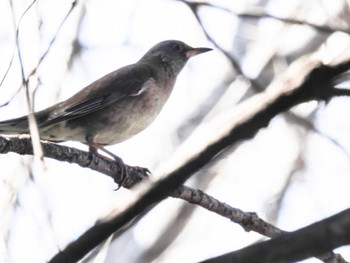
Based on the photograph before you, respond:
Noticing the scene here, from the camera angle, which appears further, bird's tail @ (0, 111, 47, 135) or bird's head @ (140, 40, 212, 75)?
bird's head @ (140, 40, 212, 75)

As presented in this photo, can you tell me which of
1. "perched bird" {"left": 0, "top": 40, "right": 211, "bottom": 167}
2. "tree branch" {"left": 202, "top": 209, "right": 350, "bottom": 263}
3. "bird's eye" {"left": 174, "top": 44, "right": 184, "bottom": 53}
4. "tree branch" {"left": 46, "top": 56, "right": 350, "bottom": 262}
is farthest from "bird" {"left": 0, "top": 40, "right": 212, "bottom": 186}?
"tree branch" {"left": 202, "top": 209, "right": 350, "bottom": 263}

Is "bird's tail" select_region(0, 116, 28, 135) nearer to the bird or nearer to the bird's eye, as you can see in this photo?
the bird

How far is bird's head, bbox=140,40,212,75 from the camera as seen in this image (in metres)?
6.21

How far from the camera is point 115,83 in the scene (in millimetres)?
5707

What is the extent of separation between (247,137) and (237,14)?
2910 millimetres

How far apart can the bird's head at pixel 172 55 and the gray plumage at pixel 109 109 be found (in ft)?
0.80

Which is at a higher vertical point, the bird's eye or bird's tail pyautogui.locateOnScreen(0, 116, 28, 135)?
the bird's eye

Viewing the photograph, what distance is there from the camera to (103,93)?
5578 millimetres

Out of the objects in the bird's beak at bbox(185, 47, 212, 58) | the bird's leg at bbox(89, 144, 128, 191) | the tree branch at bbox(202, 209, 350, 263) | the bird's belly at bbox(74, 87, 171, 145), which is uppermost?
the bird's beak at bbox(185, 47, 212, 58)

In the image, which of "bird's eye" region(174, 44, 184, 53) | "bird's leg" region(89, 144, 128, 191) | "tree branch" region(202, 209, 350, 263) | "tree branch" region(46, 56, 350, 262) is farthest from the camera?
"bird's eye" region(174, 44, 184, 53)

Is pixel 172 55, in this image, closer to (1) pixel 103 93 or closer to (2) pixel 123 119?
(1) pixel 103 93

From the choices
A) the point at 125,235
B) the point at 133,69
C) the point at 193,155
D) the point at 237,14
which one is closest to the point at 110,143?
the point at 133,69

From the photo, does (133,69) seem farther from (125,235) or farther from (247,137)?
(247,137)

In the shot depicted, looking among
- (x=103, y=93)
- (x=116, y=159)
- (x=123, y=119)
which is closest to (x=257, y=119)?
(x=116, y=159)
